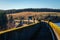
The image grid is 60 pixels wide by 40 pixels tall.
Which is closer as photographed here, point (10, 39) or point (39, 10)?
point (10, 39)

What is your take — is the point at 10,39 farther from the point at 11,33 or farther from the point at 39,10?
the point at 39,10

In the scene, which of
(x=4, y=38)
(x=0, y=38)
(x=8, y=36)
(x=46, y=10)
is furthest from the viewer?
(x=46, y=10)

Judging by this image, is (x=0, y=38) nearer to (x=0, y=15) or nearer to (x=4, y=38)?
(x=4, y=38)

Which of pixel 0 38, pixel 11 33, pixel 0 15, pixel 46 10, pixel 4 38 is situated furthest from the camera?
pixel 46 10

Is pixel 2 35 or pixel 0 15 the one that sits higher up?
pixel 2 35

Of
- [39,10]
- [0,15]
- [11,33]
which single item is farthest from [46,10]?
[11,33]

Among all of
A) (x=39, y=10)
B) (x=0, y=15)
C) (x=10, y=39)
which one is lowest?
(x=39, y=10)

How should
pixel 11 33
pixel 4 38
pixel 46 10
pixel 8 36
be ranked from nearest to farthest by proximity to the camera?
1. pixel 4 38
2. pixel 8 36
3. pixel 11 33
4. pixel 46 10

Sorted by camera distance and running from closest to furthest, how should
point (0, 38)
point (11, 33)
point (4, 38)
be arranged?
point (0, 38)
point (4, 38)
point (11, 33)

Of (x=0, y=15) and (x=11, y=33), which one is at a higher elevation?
(x=11, y=33)
